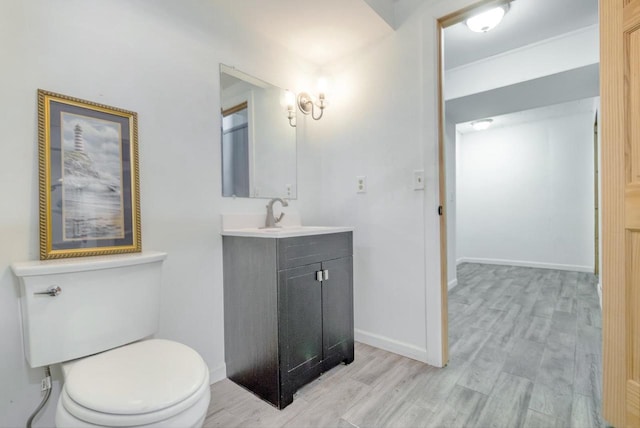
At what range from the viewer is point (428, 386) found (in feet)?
5.30

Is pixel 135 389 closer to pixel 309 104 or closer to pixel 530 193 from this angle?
pixel 309 104

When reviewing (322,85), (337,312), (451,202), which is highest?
(322,85)

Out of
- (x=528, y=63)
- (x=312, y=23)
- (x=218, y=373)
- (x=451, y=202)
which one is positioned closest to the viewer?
(x=218, y=373)

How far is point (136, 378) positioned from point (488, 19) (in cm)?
A: 289

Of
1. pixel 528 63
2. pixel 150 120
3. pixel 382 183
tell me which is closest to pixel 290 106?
pixel 382 183

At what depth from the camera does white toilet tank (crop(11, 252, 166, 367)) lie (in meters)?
1.01

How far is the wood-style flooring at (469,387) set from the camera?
1362 millimetres

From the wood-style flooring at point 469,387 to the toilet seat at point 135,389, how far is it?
0.56 metres

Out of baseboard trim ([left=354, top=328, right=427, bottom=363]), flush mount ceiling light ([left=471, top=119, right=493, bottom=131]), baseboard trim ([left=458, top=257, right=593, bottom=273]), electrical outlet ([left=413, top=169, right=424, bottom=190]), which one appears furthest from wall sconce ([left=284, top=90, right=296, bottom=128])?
baseboard trim ([left=458, top=257, right=593, bottom=273])

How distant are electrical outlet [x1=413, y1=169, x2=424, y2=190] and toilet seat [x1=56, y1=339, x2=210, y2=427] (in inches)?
58.9

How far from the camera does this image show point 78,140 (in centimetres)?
124

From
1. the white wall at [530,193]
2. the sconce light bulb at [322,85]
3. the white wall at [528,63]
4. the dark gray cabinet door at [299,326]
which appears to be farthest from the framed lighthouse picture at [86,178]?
the white wall at [530,193]

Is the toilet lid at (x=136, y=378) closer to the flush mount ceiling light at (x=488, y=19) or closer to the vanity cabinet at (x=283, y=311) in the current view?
the vanity cabinet at (x=283, y=311)

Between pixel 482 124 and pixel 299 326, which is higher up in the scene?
pixel 482 124
